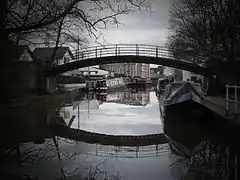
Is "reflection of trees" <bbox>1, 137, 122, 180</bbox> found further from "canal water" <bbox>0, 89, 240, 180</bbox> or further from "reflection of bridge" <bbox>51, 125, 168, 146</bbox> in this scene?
"reflection of bridge" <bbox>51, 125, 168, 146</bbox>

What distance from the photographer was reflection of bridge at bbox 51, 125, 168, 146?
12491mm

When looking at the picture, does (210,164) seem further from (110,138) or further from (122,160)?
(110,138)

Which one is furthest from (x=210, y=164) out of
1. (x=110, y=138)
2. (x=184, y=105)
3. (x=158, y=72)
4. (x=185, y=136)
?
(x=158, y=72)

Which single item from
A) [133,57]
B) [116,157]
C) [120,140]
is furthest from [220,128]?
[133,57]

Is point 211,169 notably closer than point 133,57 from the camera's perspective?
Yes

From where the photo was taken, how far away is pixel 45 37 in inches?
1109

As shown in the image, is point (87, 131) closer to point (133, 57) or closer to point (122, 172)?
point (122, 172)

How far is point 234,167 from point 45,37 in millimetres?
22132

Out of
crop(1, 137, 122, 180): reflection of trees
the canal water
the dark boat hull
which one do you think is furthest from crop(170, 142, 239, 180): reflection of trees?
the dark boat hull

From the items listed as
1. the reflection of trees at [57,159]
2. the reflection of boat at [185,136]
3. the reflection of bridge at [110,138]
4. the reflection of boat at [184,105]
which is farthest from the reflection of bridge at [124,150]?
the reflection of boat at [184,105]

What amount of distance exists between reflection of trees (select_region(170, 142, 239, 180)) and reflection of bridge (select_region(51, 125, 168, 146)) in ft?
8.69

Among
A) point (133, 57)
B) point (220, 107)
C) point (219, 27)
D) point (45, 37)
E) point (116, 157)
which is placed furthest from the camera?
point (133, 57)

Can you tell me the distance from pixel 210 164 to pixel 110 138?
214 inches

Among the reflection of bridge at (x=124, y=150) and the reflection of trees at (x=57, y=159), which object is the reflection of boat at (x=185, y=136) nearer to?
the reflection of bridge at (x=124, y=150)
